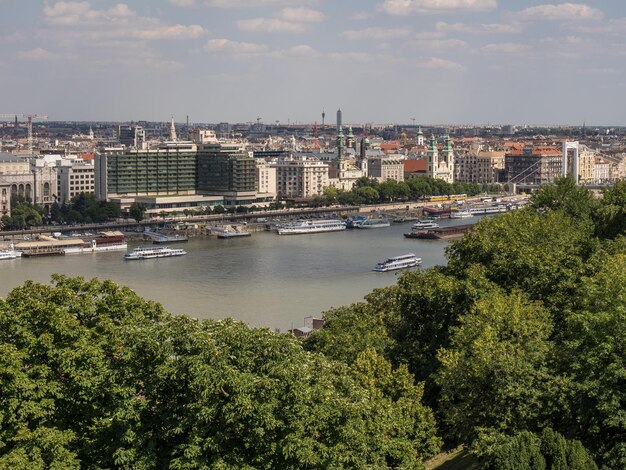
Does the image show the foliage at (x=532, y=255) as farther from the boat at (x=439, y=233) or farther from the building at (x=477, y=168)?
the building at (x=477, y=168)

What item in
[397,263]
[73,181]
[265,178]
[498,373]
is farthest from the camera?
[265,178]

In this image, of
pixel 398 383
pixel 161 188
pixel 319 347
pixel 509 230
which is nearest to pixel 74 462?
pixel 398 383

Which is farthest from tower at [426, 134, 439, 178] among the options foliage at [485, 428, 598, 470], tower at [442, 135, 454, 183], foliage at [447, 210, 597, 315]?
foliage at [485, 428, 598, 470]

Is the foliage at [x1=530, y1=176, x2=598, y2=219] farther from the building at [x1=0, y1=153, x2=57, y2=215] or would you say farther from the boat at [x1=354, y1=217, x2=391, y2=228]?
the building at [x1=0, y1=153, x2=57, y2=215]

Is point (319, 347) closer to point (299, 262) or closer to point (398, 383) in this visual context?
point (398, 383)

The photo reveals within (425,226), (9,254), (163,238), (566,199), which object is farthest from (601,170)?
(566,199)

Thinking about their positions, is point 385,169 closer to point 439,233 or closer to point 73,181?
point 73,181
